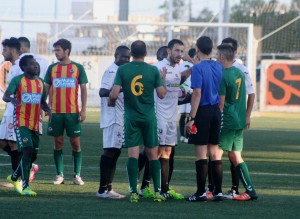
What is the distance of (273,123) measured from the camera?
34375 millimetres

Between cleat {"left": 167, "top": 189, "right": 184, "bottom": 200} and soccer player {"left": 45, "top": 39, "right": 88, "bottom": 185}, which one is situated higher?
soccer player {"left": 45, "top": 39, "right": 88, "bottom": 185}

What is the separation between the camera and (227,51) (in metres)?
13.5

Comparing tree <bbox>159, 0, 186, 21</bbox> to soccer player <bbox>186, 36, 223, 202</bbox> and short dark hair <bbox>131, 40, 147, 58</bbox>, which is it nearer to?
soccer player <bbox>186, 36, 223, 202</bbox>

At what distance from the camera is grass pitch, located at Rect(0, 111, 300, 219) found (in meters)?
12.1

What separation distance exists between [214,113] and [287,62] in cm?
2960

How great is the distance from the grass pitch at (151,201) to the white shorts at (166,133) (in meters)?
0.78

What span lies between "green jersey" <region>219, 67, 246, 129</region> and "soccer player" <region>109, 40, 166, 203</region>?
0.93 m

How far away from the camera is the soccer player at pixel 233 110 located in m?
13.5

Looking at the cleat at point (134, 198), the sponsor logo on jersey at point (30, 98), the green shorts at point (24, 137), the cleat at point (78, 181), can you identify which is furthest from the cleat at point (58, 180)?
the cleat at point (134, 198)

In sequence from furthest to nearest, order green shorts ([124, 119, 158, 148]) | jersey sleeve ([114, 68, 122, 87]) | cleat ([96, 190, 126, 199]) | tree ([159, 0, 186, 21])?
tree ([159, 0, 186, 21]) < cleat ([96, 190, 126, 199]) < green shorts ([124, 119, 158, 148]) < jersey sleeve ([114, 68, 122, 87])

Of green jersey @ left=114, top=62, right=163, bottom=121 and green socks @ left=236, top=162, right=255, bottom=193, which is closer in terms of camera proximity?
green jersey @ left=114, top=62, right=163, bottom=121

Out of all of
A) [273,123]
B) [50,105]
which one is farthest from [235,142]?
[273,123]

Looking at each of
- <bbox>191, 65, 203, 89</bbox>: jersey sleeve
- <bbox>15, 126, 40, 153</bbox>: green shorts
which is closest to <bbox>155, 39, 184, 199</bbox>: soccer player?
<bbox>191, 65, 203, 89</bbox>: jersey sleeve

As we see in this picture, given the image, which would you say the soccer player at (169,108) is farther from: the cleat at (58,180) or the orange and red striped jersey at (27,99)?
the cleat at (58,180)
